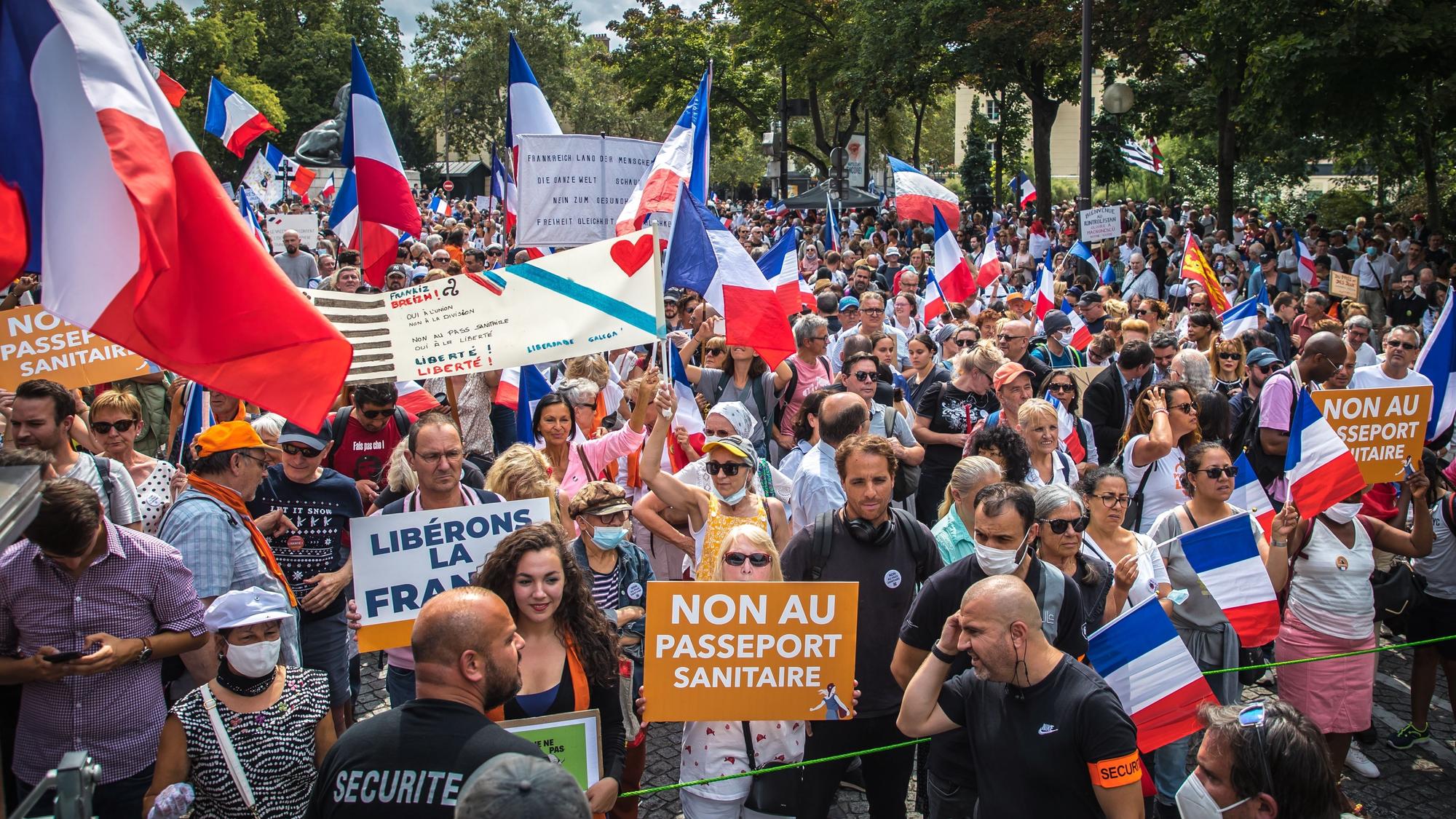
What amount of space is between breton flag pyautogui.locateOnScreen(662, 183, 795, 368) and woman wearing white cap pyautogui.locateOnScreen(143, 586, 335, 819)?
15.0ft

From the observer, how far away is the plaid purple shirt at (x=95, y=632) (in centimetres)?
412

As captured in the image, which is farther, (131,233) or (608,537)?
(608,537)

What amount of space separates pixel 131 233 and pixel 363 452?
345cm

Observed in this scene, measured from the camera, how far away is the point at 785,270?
10656 mm

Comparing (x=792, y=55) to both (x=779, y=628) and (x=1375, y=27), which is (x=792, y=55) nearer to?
(x=1375, y=27)

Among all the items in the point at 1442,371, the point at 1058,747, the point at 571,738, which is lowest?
the point at 571,738

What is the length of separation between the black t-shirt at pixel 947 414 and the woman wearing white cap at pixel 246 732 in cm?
463

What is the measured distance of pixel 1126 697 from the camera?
14.4 feet

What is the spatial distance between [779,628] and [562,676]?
830 mm

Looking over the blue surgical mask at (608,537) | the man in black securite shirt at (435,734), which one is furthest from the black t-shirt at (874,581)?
the man in black securite shirt at (435,734)

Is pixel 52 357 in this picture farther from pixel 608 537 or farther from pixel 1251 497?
pixel 1251 497

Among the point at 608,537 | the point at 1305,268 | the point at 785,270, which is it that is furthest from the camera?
the point at 1305,268

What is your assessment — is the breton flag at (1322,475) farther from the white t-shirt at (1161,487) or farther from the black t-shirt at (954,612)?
the black t-shirt at (954,612)

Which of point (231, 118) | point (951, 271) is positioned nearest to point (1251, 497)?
point (951, 271)
